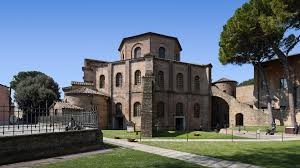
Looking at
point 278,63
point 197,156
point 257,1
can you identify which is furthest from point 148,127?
point 278,63

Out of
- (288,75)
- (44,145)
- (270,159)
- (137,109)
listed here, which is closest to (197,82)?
(137,109)

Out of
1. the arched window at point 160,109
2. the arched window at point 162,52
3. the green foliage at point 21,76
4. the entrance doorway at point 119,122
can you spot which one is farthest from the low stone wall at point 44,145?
the green foliage at point 21,76

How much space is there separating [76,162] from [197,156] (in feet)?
19.6

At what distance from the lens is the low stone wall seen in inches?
519

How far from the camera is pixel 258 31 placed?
3506 cm

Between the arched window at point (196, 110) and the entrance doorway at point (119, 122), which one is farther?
the arched window at point (196, 110)

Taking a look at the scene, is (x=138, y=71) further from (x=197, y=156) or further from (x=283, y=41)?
(x=197, y=156)

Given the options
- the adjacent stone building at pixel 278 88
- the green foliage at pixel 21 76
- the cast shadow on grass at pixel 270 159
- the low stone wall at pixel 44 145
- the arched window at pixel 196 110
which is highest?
the green foliage at pixel 21 76

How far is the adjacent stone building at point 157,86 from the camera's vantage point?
40.9 m

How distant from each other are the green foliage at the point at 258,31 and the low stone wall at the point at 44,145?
22453 millimetres

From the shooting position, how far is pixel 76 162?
13492 millimetres

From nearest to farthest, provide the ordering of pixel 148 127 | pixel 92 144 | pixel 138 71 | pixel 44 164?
pixel 44 164 → pixel 92 144 → pixel 148 127 → pixel 138 71

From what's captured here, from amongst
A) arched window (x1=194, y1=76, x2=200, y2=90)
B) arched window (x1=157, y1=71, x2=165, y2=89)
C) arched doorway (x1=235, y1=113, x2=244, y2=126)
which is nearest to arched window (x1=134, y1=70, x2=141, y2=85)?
arched window (x1=157, y1=71, x2=165, y2=89)

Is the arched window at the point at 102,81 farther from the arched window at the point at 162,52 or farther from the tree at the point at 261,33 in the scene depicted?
the tree at the point at 261,33
